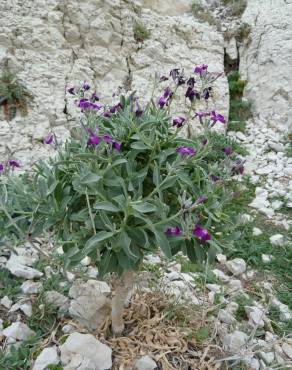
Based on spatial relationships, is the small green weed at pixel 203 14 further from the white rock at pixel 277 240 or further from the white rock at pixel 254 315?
the white rock at pixel 254 315

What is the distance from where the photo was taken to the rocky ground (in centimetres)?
210

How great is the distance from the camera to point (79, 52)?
532 cm

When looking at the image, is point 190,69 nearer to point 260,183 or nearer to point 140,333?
point 260,183

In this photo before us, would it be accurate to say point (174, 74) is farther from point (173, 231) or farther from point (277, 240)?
point (277, 240)

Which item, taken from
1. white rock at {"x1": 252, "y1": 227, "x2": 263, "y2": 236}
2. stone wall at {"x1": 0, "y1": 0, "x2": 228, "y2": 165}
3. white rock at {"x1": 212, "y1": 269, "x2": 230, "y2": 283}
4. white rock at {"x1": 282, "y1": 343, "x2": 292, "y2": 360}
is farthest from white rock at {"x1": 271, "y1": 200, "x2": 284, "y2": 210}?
white rock at {"x1": 282, "y1": 343, "x2": 292, "y2": 360}

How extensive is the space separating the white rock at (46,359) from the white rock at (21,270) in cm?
65

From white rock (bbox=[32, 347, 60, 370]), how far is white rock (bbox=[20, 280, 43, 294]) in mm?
498

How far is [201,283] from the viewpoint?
2957mm

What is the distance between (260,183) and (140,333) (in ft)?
9.36

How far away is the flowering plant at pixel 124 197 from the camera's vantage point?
1642 mm

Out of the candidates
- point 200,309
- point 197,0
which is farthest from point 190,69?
Result: point 200,309

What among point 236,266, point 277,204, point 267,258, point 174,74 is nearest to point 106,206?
point 174,74

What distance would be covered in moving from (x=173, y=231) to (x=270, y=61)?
17.2 ft

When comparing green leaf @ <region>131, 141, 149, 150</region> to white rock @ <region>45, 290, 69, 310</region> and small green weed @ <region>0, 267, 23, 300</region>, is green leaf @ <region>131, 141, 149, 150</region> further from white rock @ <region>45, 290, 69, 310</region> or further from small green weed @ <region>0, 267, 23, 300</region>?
small green weed @ <region>0, 267, 23, 300</region>
